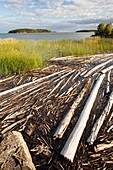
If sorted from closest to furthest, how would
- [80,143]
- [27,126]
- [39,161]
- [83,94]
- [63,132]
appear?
[39,161], [80,143], [63,132], [27,126], [83,94]

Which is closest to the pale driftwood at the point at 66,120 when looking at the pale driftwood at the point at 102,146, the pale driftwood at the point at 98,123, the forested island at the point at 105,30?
the pale driftwood at the point at 98,123

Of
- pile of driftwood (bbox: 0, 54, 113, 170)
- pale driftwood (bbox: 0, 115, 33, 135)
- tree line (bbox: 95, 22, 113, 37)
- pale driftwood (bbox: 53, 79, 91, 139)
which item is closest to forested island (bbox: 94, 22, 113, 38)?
tree line (bbox: 95, 22, 113, 37)

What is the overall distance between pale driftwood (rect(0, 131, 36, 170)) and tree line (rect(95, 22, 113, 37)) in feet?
76.5

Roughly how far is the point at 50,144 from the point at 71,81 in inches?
156

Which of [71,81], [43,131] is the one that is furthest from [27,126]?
[71,81]

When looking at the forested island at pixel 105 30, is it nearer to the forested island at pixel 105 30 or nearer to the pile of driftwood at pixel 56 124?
the forested island at pixel 105 30

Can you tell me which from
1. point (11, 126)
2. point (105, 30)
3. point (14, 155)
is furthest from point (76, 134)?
point (105, 30)

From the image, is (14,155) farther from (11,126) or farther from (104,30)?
(104,30)

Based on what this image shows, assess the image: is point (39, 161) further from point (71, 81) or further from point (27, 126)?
point (71, 81)

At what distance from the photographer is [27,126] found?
424 centimetres

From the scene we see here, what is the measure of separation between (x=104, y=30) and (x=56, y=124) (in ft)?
75.9

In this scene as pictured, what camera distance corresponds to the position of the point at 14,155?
9.89 ft

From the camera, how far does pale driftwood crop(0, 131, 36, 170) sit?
2850mm

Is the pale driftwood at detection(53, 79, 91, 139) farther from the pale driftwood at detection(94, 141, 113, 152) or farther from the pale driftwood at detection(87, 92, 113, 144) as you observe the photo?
the pale driftwood at detection(94, 141, 113, 152)
